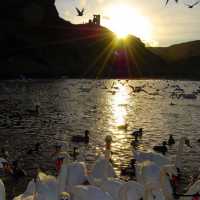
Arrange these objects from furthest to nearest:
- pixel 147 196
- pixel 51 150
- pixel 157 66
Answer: pixel 157 66
pixel 51 150
pixel 147 196

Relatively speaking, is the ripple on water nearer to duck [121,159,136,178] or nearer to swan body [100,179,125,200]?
duck [121,159,136,178]

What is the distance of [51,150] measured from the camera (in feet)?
68.8

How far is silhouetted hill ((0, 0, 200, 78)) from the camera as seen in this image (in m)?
109

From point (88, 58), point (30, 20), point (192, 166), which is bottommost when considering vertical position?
point (192, 166)

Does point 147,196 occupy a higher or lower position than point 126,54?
lower

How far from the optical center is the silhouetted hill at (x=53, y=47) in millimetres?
108875

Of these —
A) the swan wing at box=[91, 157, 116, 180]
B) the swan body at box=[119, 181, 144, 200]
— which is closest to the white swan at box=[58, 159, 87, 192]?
the swan wing at box=[91, 157, 116, 180]

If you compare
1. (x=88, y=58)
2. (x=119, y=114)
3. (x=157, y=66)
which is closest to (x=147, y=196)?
(x=119, y=114)

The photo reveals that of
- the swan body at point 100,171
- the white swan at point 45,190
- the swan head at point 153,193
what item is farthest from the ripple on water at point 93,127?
the swan head at point 153,193

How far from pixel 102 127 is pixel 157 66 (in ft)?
539

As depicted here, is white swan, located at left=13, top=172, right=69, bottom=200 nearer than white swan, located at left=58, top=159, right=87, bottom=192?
Yes

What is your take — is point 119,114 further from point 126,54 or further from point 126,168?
point 126,54

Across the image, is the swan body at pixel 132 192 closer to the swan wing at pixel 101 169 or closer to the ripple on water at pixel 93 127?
the swan wing at pixel 101 169

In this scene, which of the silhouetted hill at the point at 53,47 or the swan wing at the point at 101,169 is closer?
the swan wing at the point at 101,169
